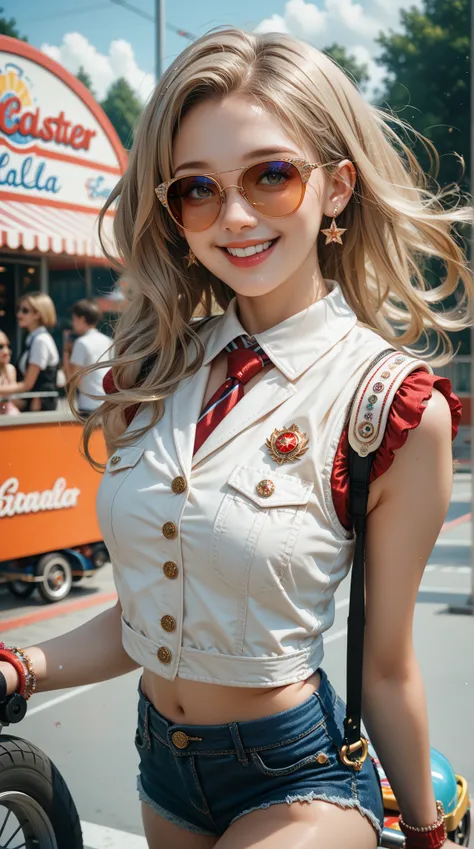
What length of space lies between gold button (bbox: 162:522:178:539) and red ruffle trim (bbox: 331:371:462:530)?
229 millimetres

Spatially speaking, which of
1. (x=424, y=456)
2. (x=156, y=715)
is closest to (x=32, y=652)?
(x=156, y=715)

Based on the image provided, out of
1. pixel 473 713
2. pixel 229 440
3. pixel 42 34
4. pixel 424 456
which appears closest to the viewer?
pixel 424 456

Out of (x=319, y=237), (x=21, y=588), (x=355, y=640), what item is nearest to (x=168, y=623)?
(x=355, y=640)

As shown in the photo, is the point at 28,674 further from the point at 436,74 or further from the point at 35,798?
the point at 436,74

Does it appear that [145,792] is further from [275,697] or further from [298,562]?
[298,562]

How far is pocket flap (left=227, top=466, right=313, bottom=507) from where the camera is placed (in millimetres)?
1255

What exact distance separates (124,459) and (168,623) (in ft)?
0.90

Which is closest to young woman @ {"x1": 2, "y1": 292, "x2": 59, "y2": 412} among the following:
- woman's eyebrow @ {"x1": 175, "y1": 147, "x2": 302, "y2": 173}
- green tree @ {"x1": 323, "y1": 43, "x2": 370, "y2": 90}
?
green tree @ {"x1": 323, "y1": 43, "x2": 370, "y2": 90}

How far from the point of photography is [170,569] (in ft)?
4.28

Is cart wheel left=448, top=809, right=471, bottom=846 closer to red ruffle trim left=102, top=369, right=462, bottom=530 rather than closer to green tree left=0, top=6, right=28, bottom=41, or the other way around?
red ruffle trim left=102, top=369, right=462, bottom=530

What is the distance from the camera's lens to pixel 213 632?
4.24 feet

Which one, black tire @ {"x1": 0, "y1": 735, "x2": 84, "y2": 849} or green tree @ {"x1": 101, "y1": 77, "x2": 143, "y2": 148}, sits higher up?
green tree @ {"x1": 101, "y1": 77, "x2": 143, "y2": 148}

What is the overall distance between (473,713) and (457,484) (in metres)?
0.67

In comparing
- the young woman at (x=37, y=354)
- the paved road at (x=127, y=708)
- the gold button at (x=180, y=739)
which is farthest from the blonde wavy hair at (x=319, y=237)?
the young woman at (x=37, y=354)
